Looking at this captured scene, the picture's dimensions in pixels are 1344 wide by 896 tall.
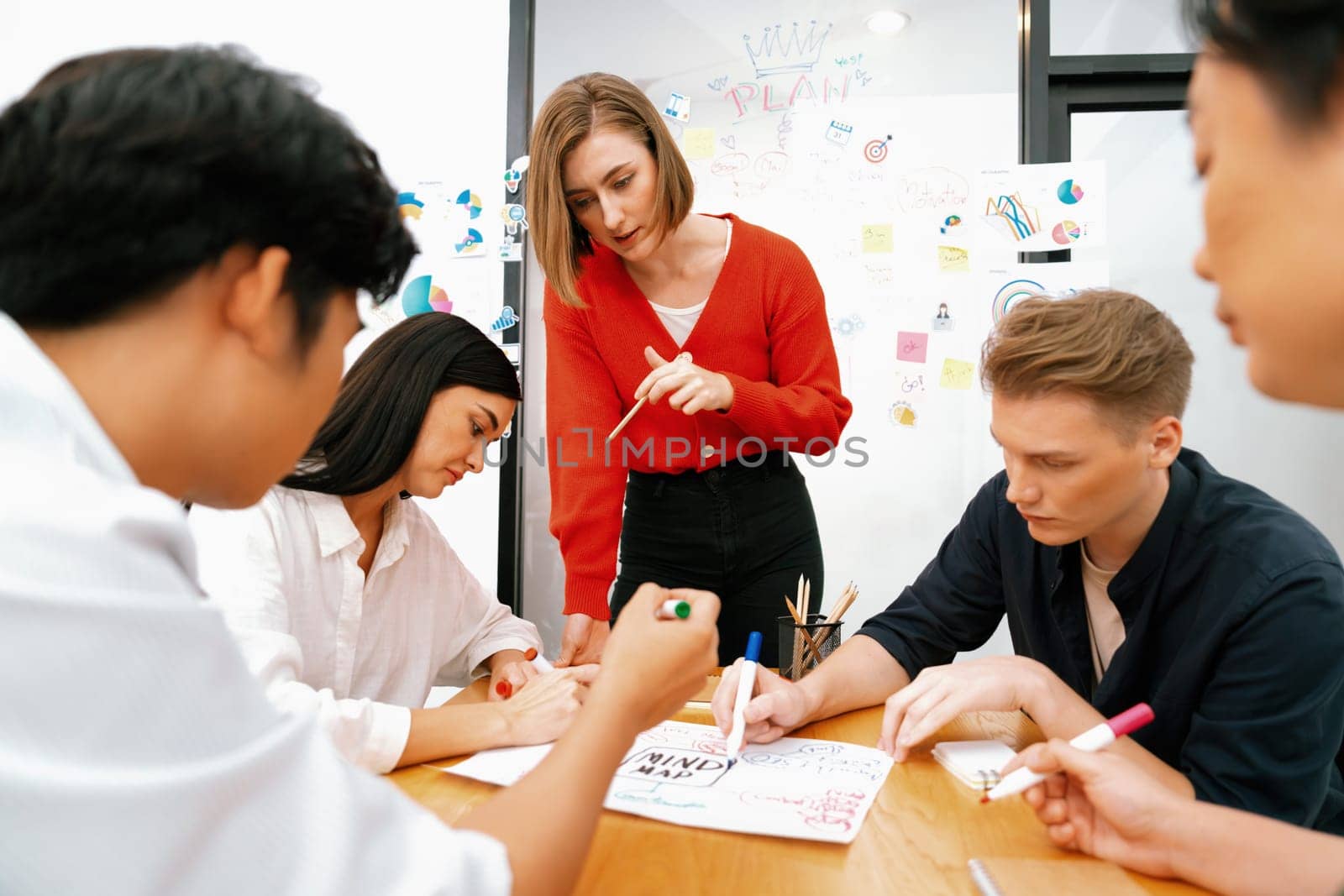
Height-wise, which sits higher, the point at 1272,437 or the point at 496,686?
the point at 1272,437

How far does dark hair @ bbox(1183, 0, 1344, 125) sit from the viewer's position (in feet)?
1.48

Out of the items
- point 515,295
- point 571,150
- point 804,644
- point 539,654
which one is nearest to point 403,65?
point 515,295

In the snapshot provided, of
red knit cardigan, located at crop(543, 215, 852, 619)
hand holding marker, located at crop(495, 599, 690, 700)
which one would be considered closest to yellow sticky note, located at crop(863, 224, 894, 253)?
red knit cardigan, located at crop(543, 215, 852, 619)

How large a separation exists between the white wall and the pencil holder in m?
1.57

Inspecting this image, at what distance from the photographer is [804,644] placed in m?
1.31

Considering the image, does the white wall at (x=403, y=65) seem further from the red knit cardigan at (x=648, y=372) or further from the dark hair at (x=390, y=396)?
the dark hair at (x=390, y=396)

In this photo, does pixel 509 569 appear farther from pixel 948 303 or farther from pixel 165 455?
pixel 165 455

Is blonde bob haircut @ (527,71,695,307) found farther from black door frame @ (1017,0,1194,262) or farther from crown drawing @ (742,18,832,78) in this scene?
black door frame @ (1017,0,1194,262)

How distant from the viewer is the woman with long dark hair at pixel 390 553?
1.14 metres

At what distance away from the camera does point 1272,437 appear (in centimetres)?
254

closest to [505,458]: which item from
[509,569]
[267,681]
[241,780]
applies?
[509,569]

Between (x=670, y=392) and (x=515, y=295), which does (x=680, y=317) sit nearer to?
(x=670, y=392)

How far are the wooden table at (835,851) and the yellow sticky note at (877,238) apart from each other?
1.94 meters

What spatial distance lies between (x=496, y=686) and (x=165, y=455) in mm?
823
